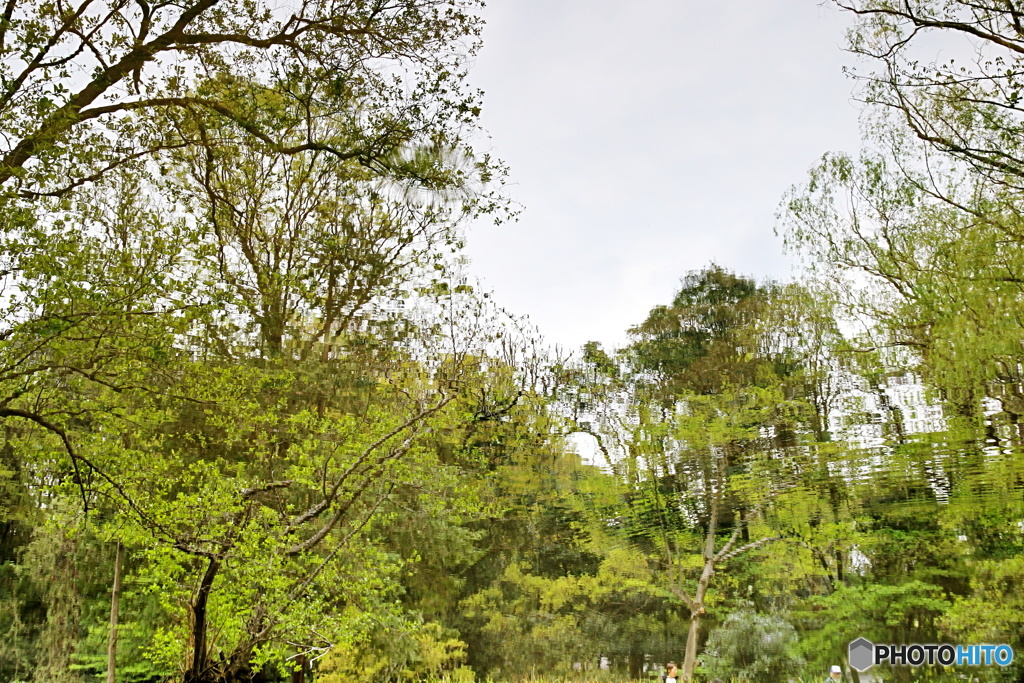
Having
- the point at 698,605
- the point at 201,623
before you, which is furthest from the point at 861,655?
the point at 201,623

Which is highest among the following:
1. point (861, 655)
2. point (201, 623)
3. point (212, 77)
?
point (212, 77)

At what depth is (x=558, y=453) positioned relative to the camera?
826 cm

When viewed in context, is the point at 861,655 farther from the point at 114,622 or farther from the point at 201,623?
the point at 114,622

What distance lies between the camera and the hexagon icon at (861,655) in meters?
7.80

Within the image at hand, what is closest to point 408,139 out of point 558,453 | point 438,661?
point 558,453

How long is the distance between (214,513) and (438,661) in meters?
4.21

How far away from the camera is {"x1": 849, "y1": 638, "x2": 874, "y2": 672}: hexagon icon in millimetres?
7805

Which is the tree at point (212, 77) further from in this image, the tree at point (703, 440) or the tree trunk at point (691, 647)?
the tree trunk at point (691, 647)

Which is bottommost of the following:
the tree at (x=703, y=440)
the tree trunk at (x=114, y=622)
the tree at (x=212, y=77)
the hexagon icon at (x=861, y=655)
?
the hexagon icon at (x=861, y=655)

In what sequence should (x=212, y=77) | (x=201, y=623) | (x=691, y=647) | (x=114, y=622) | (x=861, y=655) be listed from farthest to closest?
(x=691, y=647) < (x=861, y=655) < (x=114, y=622) < (x=212, y=77) < (x=201, y=623)

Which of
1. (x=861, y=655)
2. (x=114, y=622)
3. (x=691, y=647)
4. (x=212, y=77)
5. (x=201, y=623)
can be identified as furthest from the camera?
(x=691, y=647)

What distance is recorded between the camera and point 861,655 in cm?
785

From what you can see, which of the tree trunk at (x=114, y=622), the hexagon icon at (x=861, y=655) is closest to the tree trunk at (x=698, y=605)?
the hexagon icon at (x=861, y=655)

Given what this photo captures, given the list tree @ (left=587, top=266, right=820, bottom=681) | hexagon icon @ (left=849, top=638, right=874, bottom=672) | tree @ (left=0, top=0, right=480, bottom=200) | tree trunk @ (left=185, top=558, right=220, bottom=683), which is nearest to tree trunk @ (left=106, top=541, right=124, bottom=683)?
tree trunk @ (left=185, top=558, right=220, bottom=683)
